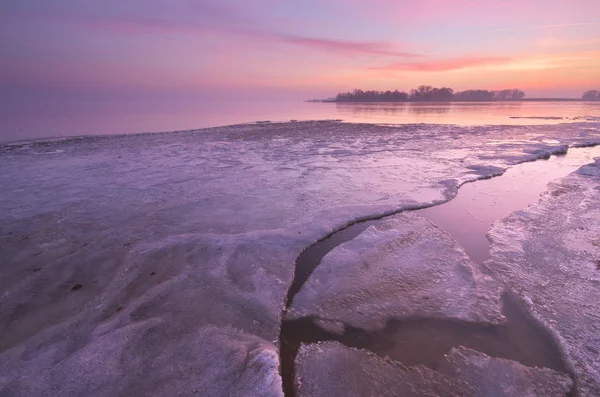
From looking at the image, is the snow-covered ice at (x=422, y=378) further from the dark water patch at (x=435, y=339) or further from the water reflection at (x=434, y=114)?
the water reflection at (x=434, y=114)

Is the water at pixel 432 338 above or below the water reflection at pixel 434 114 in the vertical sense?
below

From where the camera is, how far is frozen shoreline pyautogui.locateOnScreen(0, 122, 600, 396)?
8.46 feet

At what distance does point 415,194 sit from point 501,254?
2.80 meters

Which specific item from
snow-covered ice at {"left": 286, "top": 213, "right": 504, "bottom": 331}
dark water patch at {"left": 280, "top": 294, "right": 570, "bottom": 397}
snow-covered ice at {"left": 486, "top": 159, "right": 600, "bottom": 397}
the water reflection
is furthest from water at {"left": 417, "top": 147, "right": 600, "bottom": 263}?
the water reflection

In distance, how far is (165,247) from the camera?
4.41 m

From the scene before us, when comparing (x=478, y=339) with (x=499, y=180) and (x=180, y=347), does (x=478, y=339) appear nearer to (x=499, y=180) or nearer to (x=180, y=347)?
(x=180, y=347)

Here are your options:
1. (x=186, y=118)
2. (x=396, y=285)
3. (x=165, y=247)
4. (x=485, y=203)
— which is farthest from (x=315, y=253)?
(x=186, y=118)

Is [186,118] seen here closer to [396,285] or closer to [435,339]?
[396,285]

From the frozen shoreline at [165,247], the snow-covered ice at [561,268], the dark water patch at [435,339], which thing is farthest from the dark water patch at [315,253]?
the snow-covered ice at [561,268]

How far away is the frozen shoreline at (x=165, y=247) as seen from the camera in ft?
8.46

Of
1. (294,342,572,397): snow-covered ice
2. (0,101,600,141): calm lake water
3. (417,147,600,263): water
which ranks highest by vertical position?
(0,101,600,141): calm lake water

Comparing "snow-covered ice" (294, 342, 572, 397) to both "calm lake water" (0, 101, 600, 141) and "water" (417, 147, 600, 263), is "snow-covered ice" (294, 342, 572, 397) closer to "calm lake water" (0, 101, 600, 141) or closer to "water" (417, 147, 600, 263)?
"water" (417, 147, 600, 263)

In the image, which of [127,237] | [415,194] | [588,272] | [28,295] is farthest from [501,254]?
[28,295]

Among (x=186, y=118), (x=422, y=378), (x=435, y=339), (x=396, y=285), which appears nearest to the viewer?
(x=422, y=378)
